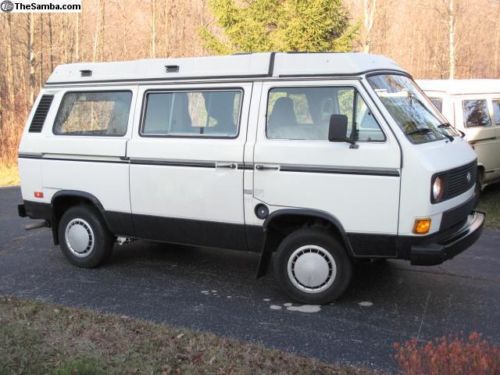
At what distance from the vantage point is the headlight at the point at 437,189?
4.72 m

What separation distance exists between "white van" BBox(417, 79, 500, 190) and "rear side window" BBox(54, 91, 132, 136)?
245 inches

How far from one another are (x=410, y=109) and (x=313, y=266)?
5.85 ft

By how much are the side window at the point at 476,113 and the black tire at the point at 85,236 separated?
699 centimetres

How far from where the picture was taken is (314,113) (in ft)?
17.3

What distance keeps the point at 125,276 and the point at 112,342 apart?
1.98 meters

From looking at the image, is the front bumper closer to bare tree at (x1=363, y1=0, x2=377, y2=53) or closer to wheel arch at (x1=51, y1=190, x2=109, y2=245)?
wheel arch at (x1=51, y1=190, x2=109, y2=245)

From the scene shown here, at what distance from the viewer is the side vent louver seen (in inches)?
268

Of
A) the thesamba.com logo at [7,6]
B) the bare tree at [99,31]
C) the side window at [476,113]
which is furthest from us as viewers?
the bare tree at [99,31]

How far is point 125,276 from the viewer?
6.43 metres

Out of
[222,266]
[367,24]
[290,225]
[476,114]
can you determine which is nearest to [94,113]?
[222,266]

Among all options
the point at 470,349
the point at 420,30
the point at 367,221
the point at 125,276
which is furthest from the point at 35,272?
the point at 420,30

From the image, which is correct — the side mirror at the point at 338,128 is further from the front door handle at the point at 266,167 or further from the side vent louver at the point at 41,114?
the side vent louver at the point at 41,114

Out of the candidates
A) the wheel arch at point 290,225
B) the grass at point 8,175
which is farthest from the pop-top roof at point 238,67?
the grass at point 8,175

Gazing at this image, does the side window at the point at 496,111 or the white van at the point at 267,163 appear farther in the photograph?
the side window at the point at 496,111
